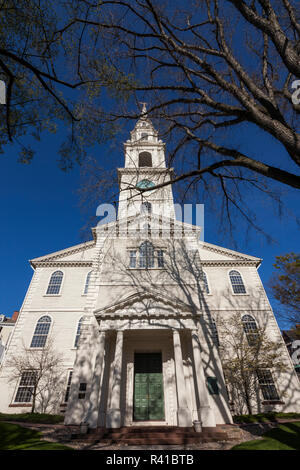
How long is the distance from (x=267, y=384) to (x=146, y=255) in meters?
13.0

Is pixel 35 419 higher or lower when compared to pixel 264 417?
higher

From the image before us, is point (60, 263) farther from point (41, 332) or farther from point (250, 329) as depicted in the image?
point (250, 329)

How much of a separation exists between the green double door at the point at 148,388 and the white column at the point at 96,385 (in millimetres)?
2282

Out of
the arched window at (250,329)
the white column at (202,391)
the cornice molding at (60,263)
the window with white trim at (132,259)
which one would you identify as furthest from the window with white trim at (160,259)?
the arched window at (250,329)

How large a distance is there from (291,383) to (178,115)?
1960 centimetres

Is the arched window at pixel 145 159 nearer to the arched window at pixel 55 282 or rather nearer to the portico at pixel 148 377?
the arched window at pixel 55 282

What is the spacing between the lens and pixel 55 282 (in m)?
21.7

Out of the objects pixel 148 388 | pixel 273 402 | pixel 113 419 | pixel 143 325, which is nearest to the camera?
pixel 113 419

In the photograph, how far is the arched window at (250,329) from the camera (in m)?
18.3

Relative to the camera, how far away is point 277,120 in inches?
200

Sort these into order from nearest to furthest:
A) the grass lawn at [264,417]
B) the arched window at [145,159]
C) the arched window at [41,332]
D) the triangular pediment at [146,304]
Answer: the triangular pediment at [146,304], the grass lawn at [264,417], the arched window at [41,332], the arched window at [145,159]

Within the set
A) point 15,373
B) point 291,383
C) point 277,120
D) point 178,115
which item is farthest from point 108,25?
point 291,383

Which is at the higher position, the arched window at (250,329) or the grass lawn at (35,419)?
the arched window at (250,329)

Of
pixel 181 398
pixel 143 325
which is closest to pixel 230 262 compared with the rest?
pixel 143 325
